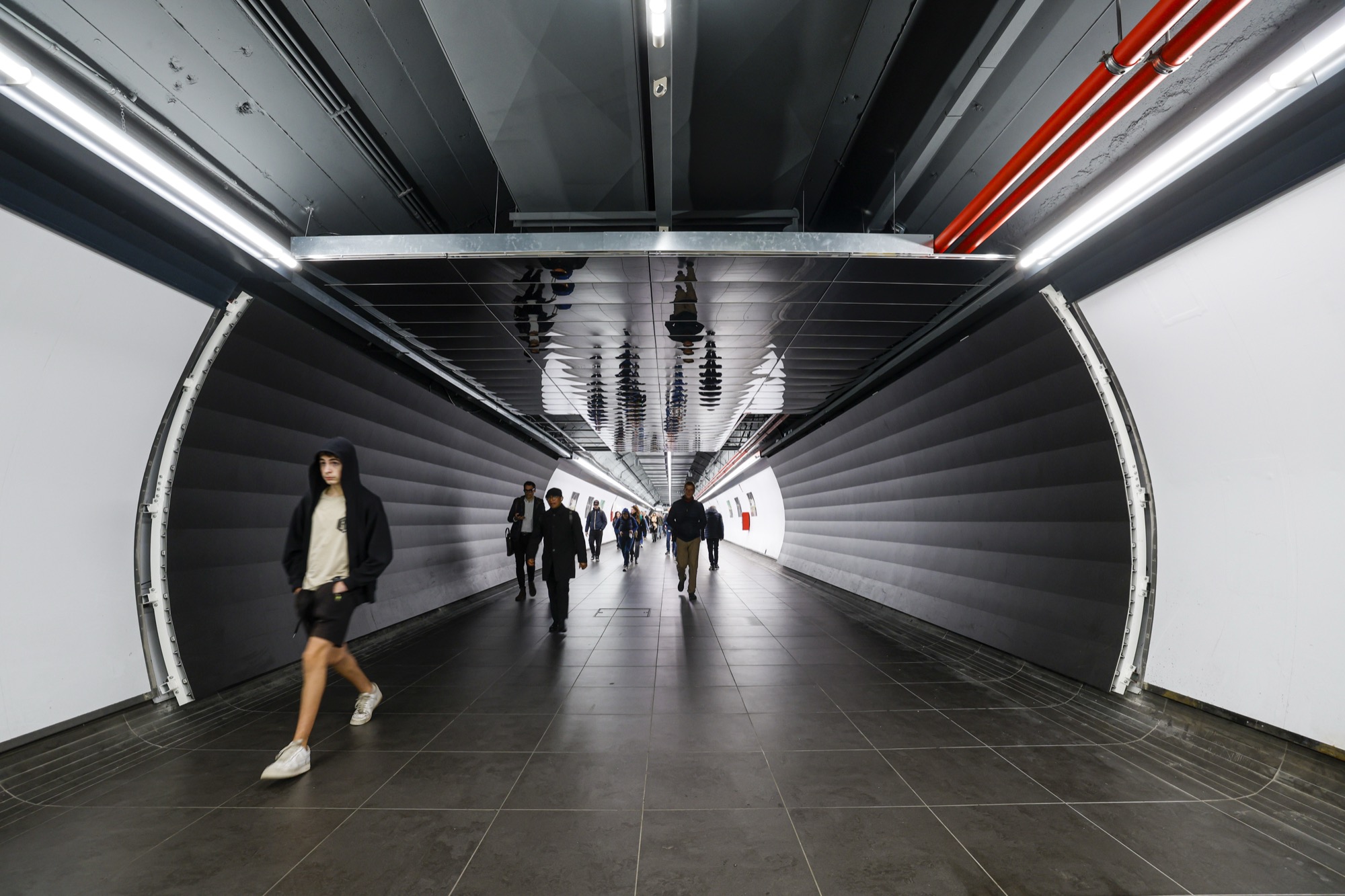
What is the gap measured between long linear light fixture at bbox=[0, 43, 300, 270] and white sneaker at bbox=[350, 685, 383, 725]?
3683mm

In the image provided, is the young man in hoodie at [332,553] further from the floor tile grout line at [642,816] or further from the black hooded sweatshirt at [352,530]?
the floor tile grout line at [642,816]

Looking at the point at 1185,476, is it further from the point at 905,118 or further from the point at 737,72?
the point at 737,72

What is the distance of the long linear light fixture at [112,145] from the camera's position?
8.65 feet

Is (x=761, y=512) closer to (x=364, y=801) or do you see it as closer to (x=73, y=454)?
(x=364, y=801)

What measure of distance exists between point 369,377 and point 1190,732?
28.9 feet

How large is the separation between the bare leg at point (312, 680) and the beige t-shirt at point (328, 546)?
1.31 ft

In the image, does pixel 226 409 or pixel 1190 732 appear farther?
pixel 226 409

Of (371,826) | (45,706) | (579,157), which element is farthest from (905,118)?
(45,706)

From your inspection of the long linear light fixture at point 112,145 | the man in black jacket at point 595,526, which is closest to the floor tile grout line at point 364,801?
the long linear light fixture at point 112,145

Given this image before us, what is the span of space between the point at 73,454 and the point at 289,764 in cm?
275

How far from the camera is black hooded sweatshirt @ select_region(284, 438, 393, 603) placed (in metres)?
3.83

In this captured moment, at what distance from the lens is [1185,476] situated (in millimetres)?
4395

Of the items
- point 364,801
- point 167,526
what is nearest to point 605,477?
point 167,526

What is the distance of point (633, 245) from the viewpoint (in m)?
4.56
